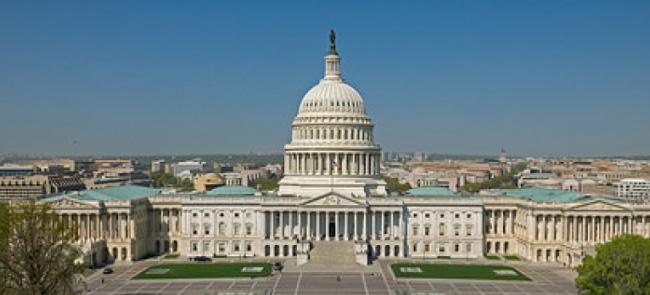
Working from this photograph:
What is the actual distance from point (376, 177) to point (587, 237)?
36.0 meters

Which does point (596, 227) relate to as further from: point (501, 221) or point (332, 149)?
point (332, 149)

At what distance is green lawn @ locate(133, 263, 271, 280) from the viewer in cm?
8731

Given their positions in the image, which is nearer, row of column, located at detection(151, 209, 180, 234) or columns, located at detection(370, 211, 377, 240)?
columns, located at detection(370, 211, 377, 240)

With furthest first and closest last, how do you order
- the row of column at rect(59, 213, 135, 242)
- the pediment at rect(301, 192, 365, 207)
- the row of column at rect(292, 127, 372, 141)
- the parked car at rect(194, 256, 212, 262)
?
the row of column at rect(292, 127, 372, 141) → the pediment at rect(301, 192, 365, 207) → the parked car at rect(194, 256, 212, 262) → the row of column at rect(59, 213, 135, 242)

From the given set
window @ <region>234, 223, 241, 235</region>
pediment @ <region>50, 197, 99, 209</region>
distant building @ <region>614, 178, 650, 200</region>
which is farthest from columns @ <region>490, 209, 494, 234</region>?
distant building @ <region>614, 178, 650, 200</region>

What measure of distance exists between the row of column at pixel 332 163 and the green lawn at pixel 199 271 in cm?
2479

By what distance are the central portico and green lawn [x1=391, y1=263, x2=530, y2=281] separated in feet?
71.5

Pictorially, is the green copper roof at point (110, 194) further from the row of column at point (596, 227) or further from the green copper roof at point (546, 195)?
the row of column at point (596, 227)

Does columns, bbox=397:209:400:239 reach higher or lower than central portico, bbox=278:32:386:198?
lower

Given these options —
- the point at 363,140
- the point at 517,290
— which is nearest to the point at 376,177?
the point at 363,140

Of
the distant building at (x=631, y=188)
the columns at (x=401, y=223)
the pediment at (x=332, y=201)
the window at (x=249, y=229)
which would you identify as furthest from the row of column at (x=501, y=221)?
the distant building at (x=631, y=188)

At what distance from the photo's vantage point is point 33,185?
186 meters

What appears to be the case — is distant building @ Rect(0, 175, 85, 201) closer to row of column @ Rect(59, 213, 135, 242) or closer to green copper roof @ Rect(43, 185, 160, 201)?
green copper roof @ Rect(43, 185, 160, 201)

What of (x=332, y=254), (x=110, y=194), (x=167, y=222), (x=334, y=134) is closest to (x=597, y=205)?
(x=332, y=254)
